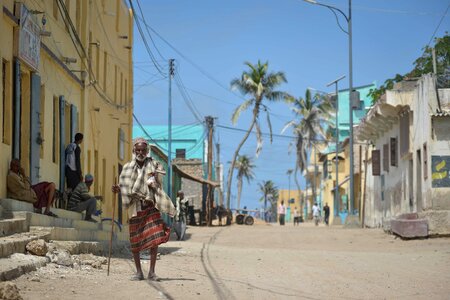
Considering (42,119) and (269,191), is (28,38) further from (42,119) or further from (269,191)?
(269,191)

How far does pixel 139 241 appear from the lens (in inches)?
418

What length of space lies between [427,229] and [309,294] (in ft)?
46.8

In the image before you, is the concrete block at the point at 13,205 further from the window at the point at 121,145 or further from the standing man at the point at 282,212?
the standing man at the point at 282,212

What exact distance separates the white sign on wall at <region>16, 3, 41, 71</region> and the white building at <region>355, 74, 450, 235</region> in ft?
40.6

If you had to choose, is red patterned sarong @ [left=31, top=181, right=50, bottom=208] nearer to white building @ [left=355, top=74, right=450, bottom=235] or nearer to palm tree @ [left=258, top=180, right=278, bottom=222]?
white building @ [left=355, top=74, right=450, bottom=235]

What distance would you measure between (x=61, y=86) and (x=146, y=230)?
9.40 meters

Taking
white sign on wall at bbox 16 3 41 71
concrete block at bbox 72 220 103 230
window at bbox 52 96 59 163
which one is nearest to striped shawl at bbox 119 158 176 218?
concrete block at bbox 72 220 103 230

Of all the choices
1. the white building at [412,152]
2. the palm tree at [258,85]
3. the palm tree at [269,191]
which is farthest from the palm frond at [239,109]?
the palm tree at [269,191]

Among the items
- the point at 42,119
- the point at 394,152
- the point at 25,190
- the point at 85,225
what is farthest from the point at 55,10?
the point at 394,152

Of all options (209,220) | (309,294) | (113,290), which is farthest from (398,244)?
(209,220)

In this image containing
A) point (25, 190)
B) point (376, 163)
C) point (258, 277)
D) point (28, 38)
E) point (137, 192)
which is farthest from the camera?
point (376, 163)

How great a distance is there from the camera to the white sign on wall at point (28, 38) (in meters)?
14.4

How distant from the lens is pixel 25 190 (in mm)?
13516

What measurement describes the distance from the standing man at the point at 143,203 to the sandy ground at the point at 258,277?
52cm
